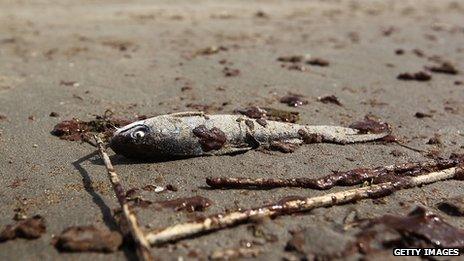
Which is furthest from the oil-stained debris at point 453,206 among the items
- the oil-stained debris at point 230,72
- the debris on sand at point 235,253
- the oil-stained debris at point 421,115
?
the oil-stained debris at point 230,72

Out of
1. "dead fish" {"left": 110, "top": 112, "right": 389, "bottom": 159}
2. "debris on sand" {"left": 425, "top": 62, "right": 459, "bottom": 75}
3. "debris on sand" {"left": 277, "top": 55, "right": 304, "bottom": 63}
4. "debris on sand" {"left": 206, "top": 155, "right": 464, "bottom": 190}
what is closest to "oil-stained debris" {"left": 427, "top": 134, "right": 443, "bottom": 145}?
"debris on sand" {"left": 206, "top": 155, "right": 464, "bottom": 190}

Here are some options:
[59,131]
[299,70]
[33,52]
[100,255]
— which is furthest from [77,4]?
[100,255]

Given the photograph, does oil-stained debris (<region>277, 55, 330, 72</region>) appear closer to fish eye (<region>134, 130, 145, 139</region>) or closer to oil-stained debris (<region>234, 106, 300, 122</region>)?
oil-stained debris (<region>234, 106, 300, 122</region>)

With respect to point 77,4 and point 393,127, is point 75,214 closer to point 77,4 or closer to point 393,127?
point 393,127

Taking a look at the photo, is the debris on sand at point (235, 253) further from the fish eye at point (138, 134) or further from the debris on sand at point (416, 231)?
the fish eye at point (138, 134)

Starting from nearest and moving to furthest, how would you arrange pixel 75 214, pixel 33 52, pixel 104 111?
pixel 75 214
pixel 104 111
pixel 33 52

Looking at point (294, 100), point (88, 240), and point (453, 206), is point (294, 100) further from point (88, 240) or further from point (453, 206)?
point (88, 240)

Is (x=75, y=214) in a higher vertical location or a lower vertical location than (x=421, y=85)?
higher
